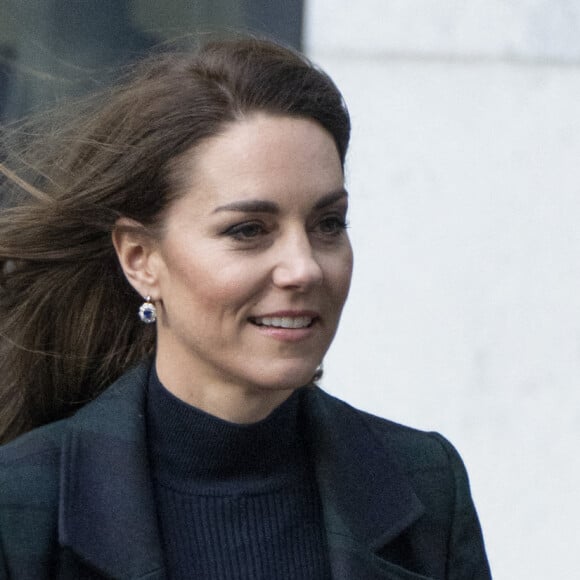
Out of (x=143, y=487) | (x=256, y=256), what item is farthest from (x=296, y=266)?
(x=143, y=487)

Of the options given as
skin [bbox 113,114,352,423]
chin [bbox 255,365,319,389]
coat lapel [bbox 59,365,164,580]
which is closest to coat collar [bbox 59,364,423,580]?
coat lapel [bbox 59,365,164,580]

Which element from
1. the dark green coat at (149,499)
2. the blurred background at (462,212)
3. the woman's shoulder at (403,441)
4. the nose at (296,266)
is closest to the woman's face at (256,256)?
the nose at (296,266)

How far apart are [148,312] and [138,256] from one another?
12cm

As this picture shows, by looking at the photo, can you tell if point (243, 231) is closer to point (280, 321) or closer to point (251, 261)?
point (251, 261)

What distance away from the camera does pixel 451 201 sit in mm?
5238

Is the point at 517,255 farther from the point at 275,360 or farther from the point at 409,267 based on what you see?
the point at 275,360

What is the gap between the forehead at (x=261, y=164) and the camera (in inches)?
114

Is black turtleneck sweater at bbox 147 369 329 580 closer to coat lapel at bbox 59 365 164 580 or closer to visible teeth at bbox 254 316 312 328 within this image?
coat lapel at bbox 59 365 164 580

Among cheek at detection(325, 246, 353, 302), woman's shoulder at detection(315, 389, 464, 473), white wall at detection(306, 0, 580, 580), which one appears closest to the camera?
cheek at detection(325, 246, 353, 302)

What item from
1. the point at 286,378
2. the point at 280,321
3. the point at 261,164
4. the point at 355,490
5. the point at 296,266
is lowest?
the point at 355,490

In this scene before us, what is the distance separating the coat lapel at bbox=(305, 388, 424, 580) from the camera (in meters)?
3.06

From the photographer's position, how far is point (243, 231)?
289cm

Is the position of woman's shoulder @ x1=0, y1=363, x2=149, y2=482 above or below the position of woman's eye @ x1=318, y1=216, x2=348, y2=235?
below

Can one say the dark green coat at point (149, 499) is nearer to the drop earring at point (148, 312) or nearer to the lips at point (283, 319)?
the drop earring at point (148, 312)
